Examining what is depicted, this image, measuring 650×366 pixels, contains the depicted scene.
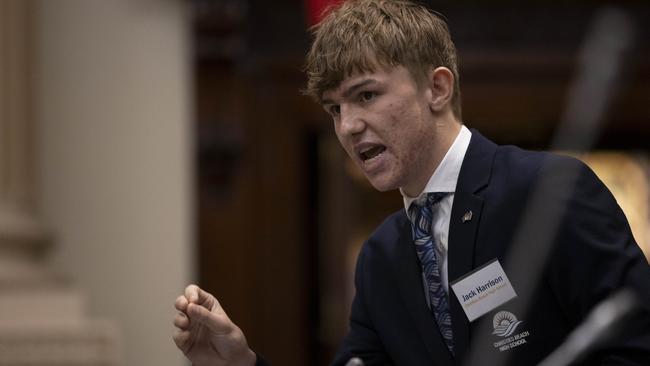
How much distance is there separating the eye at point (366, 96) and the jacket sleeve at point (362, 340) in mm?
346

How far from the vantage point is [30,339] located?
4.60 m

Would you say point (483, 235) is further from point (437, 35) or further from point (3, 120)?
point (3, 120)

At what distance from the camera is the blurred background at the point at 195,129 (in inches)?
207

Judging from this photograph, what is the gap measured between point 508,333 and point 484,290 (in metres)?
0.08

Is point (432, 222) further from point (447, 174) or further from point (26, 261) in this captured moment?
point (26, 261)

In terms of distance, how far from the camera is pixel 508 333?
87.0 inches

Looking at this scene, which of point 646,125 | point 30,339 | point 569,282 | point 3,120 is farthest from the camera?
point 646,125

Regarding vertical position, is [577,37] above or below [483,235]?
above

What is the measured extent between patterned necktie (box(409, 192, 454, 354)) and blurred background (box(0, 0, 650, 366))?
283 centimetres

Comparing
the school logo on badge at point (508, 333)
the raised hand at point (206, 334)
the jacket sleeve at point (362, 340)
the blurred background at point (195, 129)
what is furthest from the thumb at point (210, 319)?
the blurred background at point (195, 129)

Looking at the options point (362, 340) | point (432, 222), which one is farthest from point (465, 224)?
point (362, 340)

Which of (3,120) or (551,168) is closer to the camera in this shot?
(551,168)

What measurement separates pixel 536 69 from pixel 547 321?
3424 mm

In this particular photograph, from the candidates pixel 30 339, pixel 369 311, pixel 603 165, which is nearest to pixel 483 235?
pixel 369 311
